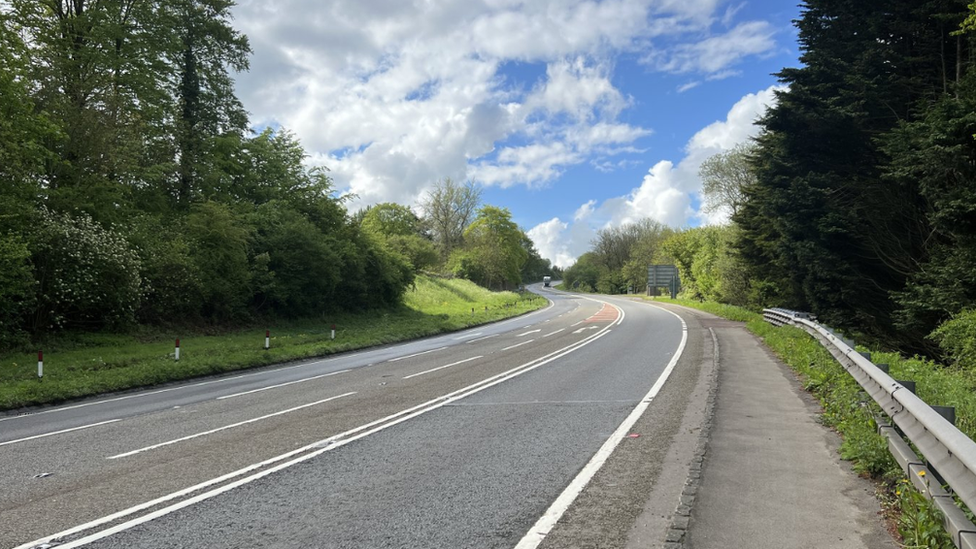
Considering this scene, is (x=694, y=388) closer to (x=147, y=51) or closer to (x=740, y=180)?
(x=147, y=51)

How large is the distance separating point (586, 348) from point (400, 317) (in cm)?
2158

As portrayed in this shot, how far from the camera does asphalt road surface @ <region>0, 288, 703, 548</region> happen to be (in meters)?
4.39

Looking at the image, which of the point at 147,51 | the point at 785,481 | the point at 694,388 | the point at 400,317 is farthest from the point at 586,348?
the point at 147,51

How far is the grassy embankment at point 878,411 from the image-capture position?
3807mm

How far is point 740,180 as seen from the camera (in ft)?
161

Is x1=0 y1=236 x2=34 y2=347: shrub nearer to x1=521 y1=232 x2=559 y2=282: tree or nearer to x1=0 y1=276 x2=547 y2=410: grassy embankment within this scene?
x1=0 y1=276 x2=547 y2=410: grassy embankment

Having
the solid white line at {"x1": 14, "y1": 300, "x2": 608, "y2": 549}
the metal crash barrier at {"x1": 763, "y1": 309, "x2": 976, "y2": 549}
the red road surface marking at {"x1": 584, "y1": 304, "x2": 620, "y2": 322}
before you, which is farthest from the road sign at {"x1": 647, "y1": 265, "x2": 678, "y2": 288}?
the metal crash barrier at {"x1": 763, "y1": 309, "x2": 976, "y2": 549}

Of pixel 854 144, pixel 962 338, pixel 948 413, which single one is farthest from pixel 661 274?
pixel 948 413

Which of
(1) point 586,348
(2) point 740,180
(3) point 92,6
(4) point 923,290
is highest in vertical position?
(3) point 92,6

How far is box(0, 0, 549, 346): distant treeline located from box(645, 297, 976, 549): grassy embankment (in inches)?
793

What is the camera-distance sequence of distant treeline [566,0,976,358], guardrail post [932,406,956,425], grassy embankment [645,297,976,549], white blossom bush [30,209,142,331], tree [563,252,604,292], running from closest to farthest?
grassy embankment [645,297,976,549]
guardrail post [932,406,956,425]
distant treeline [566,0,976,358]
white blossom bush [30,209,142,331]
tree [563,252,604,292]

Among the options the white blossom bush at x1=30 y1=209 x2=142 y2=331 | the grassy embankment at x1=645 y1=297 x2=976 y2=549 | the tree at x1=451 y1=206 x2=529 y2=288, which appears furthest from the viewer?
the tree at x1=451 y1=206 x2=529 y2=288

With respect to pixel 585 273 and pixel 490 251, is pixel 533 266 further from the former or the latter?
pixel 490 251

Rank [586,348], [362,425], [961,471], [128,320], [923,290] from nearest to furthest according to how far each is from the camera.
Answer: [961,471] < [362,425] < [923,290] < [586,348] < [128,320]
